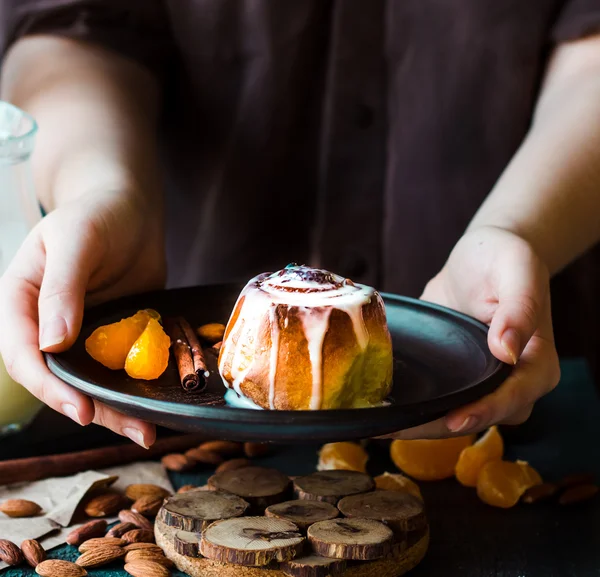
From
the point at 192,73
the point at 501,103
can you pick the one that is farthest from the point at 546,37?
the point at 192,73

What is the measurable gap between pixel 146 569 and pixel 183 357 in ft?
0.88

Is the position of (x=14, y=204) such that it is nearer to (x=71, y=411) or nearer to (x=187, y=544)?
(x=71, y=411)

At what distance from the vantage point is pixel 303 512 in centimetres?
103

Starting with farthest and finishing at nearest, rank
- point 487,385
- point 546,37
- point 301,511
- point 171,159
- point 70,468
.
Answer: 1. point 171,159
2. point 546,37
3. point 70,468
4. point 301,511
5. point 487,385

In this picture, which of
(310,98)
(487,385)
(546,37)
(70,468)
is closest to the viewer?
(487,385)

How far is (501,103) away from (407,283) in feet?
1.31

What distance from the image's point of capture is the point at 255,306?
1.03 meters

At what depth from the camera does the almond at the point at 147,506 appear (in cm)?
112

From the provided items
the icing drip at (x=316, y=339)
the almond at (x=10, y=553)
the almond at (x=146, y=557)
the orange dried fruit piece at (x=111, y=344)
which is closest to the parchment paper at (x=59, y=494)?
the almond at (x=10, y=553)

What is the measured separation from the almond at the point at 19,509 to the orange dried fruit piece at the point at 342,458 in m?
0.41

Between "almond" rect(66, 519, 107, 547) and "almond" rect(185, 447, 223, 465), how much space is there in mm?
195

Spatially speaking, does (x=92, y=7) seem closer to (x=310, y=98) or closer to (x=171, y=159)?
(x=171, y=159)

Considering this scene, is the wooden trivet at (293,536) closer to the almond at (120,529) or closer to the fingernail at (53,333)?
the almond at (120,529)

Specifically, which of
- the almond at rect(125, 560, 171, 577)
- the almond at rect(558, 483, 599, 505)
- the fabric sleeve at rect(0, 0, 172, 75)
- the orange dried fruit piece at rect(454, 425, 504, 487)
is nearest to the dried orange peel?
the almond at rect(125, 560, 171, 577)
